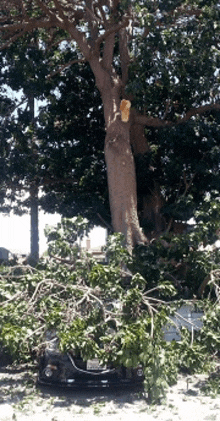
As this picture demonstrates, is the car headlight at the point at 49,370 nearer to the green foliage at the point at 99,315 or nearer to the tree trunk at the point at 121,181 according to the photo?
the green foliage at the point at 99,315

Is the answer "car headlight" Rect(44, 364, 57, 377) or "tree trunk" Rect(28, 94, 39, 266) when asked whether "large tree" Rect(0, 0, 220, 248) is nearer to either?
"tree trunk" Rect(28, 94, 39, 266)

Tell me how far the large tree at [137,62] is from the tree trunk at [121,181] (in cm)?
2

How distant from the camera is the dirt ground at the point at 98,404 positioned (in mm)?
6812

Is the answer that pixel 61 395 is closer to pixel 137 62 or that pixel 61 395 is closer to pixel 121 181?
pixel 121 181

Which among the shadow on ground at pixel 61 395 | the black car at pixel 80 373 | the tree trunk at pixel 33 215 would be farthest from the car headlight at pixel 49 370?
the tree trunk at pixel 33 215

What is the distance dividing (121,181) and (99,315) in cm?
391

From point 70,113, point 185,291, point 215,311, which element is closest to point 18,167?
point 70,113

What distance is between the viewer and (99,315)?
7.66 m

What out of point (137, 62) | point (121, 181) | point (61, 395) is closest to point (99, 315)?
point (61, 395)

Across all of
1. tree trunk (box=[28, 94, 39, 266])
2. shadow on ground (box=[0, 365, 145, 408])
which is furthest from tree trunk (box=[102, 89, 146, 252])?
tree trunk (box=[28, 94, 39, 266])

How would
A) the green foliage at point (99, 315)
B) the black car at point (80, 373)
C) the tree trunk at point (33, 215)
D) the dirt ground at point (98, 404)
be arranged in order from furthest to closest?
the tree trunk at point (33, 215) → the black car at point (80, 373) → the green foliage at point (99, 315) → the dirt ground at point (98, 404)

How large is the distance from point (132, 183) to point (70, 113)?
3587mm

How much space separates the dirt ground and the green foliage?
0.31m

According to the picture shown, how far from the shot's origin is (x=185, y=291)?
31.2ft
